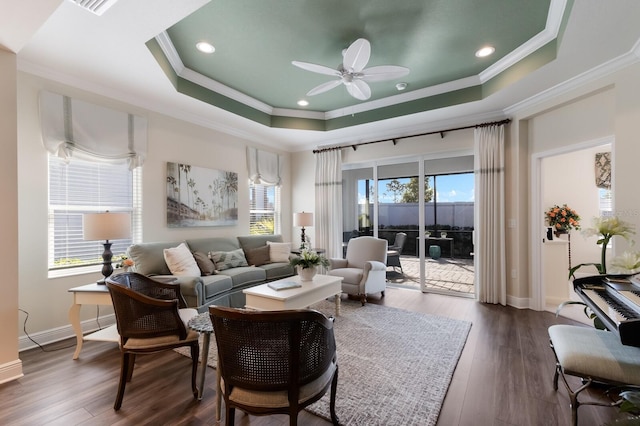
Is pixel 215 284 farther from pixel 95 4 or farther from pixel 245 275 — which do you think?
pixel 95 4

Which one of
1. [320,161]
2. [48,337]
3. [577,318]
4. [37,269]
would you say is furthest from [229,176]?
[577,318]

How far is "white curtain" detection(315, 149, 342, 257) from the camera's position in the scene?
18.7 ft

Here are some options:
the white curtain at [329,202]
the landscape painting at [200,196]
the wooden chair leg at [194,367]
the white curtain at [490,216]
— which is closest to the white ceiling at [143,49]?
the white curtain at [490,216]

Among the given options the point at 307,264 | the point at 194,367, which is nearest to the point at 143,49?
the point at 307,264

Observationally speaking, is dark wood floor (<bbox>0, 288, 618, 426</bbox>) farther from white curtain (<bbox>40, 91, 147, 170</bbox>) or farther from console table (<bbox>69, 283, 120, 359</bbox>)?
white curtain (<bbox>40, 91, 147, 170</bbox>)

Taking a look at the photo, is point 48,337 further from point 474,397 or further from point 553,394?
point 553,394

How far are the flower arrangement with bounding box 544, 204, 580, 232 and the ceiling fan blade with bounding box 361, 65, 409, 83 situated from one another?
3.46m

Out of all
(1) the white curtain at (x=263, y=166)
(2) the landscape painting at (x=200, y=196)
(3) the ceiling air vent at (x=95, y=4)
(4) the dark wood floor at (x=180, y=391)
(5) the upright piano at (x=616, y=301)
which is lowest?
(4) the dark wood floor at (x=180, y=391)

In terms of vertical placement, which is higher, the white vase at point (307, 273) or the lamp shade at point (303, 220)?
the lamp shade at point (303, 220)

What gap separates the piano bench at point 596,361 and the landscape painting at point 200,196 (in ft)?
14.2

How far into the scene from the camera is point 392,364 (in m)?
2.54

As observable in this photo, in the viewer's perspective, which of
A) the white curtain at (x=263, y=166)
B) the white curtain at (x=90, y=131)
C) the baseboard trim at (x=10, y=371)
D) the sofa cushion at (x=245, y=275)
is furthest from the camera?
the white curtain at (x=263, y=166)

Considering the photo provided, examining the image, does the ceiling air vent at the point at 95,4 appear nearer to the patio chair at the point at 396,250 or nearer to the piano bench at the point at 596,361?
the piano bench at the point at 596,361

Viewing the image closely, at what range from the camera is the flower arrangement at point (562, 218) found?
439cm
